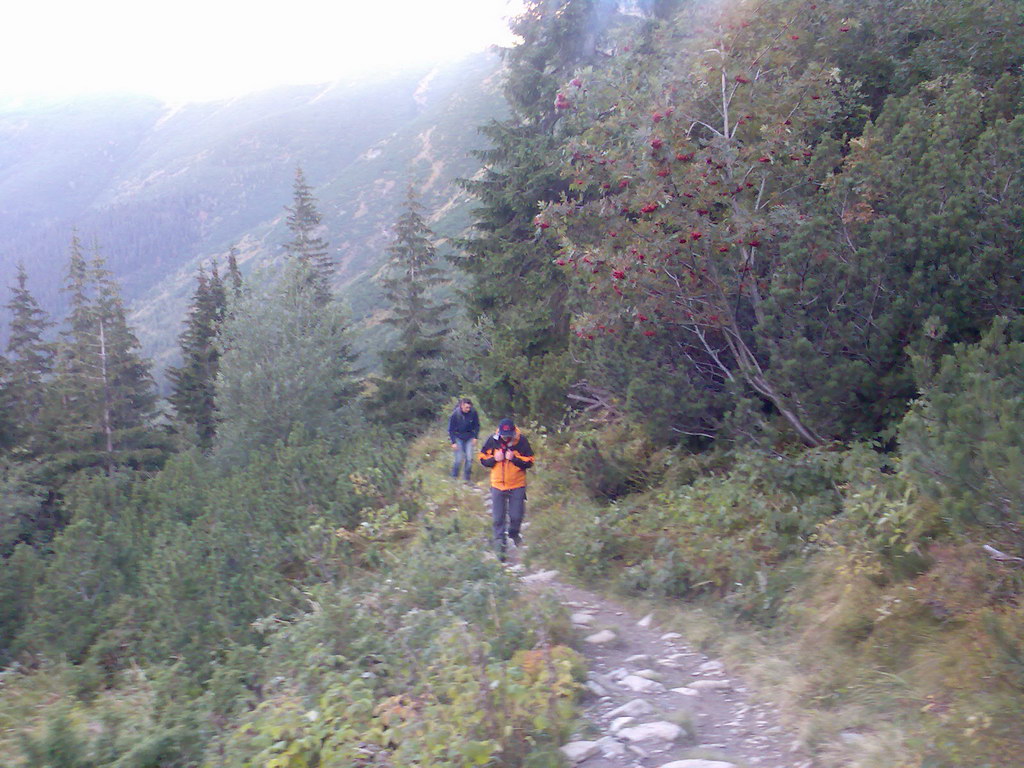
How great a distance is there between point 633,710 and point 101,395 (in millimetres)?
27816

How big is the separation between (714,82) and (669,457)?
4.27 metres

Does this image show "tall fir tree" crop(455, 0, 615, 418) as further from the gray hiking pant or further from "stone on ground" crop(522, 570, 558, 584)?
"stone on ground" crop(522, 570, 558, 584)

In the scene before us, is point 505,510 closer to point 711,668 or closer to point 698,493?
point 698,493

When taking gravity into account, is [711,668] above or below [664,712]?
below

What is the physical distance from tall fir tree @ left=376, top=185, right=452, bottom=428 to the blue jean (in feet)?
35.8

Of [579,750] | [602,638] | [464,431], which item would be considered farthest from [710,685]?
[464,431]

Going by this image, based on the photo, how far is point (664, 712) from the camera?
190 inches

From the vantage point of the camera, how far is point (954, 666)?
4.34m

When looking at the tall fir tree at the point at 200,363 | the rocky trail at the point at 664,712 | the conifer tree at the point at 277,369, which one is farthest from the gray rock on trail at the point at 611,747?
the tall fir tree at the point at 200,363

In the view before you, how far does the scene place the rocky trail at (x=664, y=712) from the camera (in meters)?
4.26

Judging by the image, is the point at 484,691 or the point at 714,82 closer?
the point at 484,691

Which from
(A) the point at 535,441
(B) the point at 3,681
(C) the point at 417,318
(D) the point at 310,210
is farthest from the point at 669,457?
(D) the point at 310,210

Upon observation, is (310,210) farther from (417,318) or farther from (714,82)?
(714,82)

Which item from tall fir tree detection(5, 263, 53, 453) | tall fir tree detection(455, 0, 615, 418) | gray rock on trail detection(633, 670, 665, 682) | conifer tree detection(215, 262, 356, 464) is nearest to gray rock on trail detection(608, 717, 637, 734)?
gray rock on trail detection(633, 670, 665, 682)
